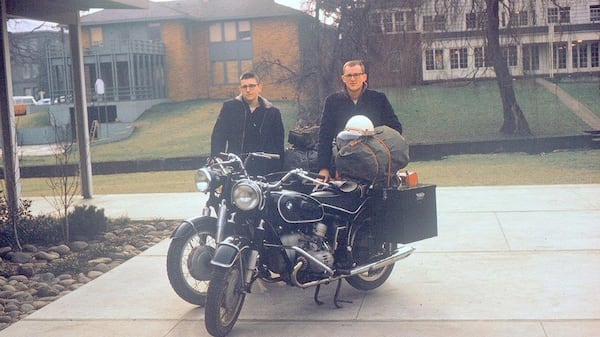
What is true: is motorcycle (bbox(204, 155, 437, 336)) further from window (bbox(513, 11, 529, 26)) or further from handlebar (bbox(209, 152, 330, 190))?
window (bbox(513, 11, 529, 26))

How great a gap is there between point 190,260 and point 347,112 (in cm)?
196

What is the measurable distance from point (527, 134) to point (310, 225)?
92.2ft

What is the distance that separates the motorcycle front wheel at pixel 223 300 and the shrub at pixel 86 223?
5.24m

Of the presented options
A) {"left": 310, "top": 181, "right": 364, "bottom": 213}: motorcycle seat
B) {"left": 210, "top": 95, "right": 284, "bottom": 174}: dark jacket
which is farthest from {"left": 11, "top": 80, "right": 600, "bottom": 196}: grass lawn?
{"left": 310, "top": 181, "right": 364, "bottom": 213}: motorcycle seat

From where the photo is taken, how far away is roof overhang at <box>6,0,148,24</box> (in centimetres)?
1323

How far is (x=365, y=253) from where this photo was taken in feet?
23.3

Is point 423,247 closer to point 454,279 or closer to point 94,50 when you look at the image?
point 454,279

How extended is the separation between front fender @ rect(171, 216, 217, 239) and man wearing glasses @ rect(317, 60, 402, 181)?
1.15 meters

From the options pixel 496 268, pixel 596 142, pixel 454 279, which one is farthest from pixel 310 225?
pixel 596 142

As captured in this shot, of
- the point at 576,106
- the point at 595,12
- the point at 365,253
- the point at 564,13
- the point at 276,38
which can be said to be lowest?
the point at 576,106

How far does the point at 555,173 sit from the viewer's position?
19.5 m

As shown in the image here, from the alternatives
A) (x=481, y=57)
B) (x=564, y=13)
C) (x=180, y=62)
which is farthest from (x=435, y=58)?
(x=180, y=62)

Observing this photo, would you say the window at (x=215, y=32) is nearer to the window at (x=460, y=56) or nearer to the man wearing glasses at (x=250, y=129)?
the window at (x=460, y=56)

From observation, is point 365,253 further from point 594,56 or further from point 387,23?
point 594,56
